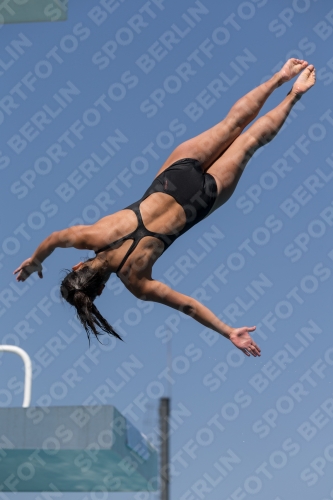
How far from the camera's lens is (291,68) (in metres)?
8.10

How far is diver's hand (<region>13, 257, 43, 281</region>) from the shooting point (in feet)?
25.4

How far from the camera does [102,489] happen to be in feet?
55.8

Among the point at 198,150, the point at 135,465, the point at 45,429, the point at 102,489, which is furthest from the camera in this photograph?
the point at 102,489

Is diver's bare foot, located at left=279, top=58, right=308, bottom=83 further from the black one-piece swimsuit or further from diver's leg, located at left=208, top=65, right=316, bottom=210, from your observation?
the black one-piece swimsuit

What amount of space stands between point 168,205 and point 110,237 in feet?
1.88

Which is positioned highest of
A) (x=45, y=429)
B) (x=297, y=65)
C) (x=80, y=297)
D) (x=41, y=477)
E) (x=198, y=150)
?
(x=297, y=65)

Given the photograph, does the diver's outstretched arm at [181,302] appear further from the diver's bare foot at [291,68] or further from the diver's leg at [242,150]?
the diver's bare foot at [291,68]

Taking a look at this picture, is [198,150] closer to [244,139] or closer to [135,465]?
[244,139]

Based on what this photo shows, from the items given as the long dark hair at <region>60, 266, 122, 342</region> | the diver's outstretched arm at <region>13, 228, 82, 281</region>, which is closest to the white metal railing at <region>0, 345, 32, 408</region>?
the diver's outstretched arm at <region>13, 228, 82, 281</region>

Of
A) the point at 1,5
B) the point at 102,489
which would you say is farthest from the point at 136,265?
the point at 102,489

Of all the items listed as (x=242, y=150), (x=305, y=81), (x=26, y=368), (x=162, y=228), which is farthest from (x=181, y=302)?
(x=26, y=368)

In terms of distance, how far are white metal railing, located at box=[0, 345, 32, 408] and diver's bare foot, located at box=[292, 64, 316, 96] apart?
8.30 meters

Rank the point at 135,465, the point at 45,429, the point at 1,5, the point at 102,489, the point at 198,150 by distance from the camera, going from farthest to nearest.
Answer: the point at 102,489, the point at 135,465, the point at 45,429, the point at 1,5, the point at 198,150

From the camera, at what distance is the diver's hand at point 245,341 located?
6.87m
